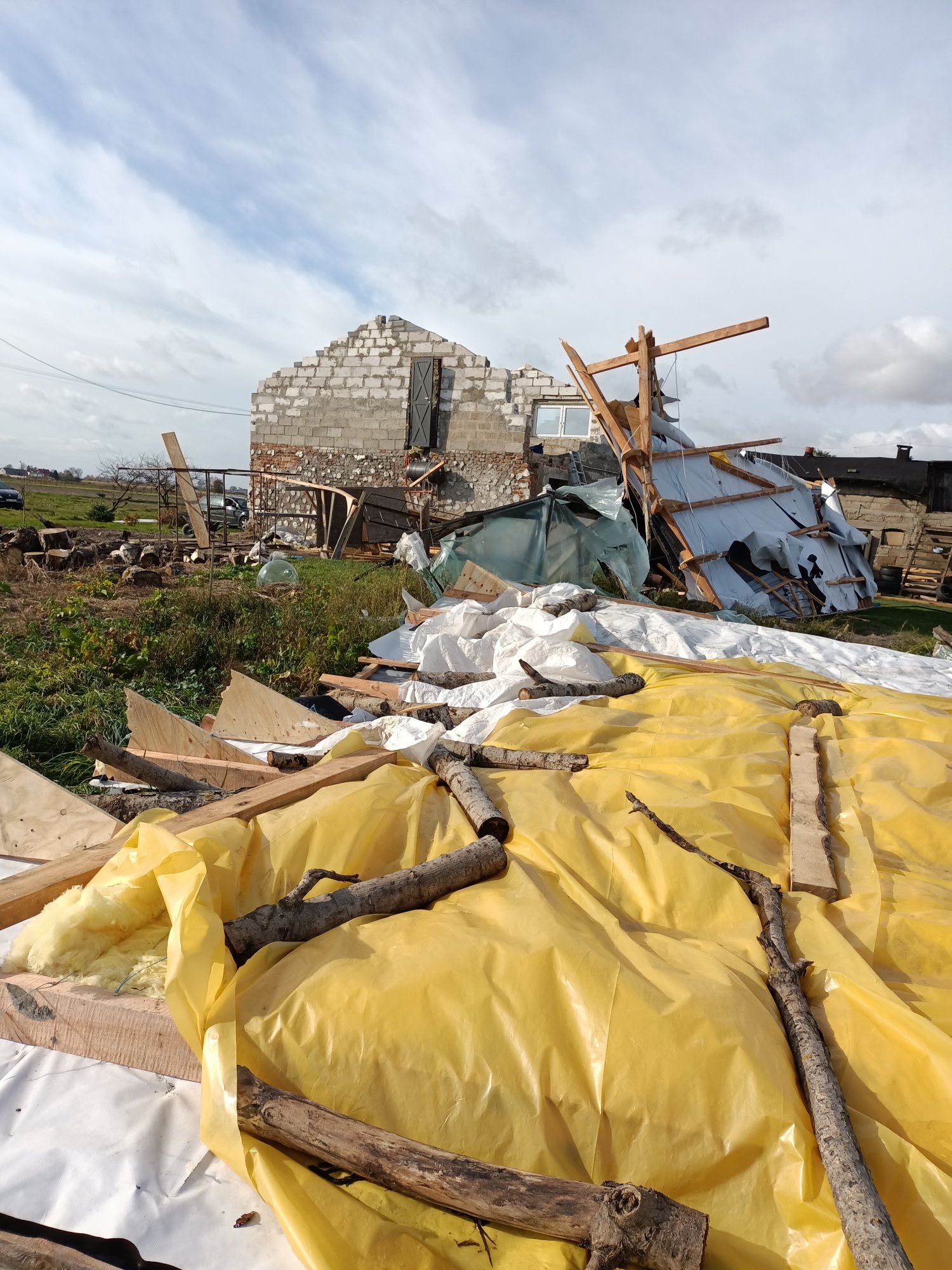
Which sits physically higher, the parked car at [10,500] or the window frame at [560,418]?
the window frame at [560,418]

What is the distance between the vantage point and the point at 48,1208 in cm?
155

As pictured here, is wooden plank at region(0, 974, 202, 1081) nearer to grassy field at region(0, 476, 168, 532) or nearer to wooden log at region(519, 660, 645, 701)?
wooden log at region(519, 660, 645, 701)

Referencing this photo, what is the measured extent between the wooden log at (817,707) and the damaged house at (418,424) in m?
11.6

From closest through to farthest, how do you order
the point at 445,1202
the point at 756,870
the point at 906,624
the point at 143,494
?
the point at 445,1202
the point at 756,870
the point at 906,624
the point at 143,494

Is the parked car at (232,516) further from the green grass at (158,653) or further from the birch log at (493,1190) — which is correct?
the birch log at (493,1190)

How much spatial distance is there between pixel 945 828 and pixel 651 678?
2535mm

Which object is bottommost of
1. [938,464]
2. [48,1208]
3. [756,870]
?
[48,1208]

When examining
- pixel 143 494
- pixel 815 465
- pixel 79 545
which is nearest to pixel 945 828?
pixel 79 545

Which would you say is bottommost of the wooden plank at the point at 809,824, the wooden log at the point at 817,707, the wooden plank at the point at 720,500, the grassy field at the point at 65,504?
the wooden plank at the point at 809,824

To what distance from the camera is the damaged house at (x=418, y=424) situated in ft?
55.1

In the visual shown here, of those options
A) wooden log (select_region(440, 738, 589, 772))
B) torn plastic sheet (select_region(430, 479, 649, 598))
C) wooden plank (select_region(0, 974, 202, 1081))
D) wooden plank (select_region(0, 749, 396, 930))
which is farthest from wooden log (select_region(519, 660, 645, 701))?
torn plastic sheet (select_region(430, 479, 649, 598))

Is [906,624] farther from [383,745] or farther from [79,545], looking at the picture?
[79,545]

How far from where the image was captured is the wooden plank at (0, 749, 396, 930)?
2.21m

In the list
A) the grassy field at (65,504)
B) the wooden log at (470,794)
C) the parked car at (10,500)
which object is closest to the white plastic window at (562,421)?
the grassy field at (65,504)
